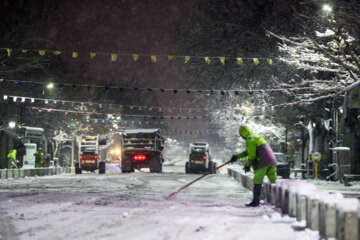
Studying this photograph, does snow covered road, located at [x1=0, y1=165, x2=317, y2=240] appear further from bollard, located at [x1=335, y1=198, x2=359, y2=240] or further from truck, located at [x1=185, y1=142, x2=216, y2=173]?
truck, located at [x1=185, y1=142, x2=216, y2=173]

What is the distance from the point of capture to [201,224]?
322 inches

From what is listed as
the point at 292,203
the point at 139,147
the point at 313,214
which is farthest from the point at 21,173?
the point at 313,214

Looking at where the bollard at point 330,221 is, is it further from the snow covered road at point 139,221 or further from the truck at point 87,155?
the truck at point 87,155

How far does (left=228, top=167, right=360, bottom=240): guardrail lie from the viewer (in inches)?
231

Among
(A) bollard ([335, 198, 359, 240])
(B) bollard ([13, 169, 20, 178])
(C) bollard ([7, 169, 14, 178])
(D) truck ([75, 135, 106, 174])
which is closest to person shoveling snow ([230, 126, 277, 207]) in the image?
(A) bollard ([335, 198, 359, 240])

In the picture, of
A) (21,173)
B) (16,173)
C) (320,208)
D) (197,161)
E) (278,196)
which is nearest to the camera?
(320,208)

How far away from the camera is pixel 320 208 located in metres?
7.16

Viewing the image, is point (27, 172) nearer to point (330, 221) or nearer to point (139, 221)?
point (139, 221)

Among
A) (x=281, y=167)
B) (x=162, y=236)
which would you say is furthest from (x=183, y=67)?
(x=162, y=236)

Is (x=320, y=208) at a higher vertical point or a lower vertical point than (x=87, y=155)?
lower

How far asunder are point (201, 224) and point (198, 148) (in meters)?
33.2

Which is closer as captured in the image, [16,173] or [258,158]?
[258,158]

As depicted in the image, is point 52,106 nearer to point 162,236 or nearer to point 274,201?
point 274,201

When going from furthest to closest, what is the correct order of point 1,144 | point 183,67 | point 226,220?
point 1,144 → point 183,67 → point 226,220
